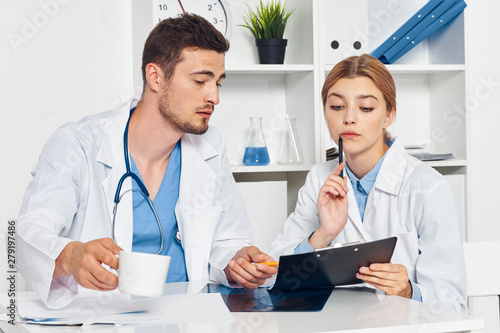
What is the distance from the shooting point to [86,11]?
7.89ft

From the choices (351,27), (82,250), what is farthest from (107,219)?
(351,27)

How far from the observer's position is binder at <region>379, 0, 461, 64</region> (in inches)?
96.8

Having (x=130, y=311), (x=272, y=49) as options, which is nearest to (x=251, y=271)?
(x=130, y=311)

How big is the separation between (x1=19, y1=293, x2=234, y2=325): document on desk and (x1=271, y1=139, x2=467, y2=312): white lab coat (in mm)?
539

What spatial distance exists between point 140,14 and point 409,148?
1187 millimetres

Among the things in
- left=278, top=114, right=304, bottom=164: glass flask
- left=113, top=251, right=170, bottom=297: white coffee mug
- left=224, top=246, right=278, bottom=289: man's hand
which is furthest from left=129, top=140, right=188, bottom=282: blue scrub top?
left=278, top=114, right=304, bottom=164: glass flask

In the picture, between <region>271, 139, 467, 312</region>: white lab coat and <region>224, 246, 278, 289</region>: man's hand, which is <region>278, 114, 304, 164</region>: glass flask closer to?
<region>271, 139, 467, 312</region>: white lab coat

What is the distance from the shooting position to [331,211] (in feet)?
5.57

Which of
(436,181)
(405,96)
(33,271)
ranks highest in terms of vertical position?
(405,96)

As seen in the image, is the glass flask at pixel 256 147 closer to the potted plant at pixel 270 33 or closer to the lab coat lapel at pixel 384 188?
the potted plant at pixel 270 33

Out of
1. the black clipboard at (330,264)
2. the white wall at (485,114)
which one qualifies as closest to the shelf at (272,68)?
the white wall at (485,114)

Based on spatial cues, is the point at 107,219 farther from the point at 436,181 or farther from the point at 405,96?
the point at 405,96

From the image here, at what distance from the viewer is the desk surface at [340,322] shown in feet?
3.33

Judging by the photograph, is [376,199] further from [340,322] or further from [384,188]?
[340,322]
